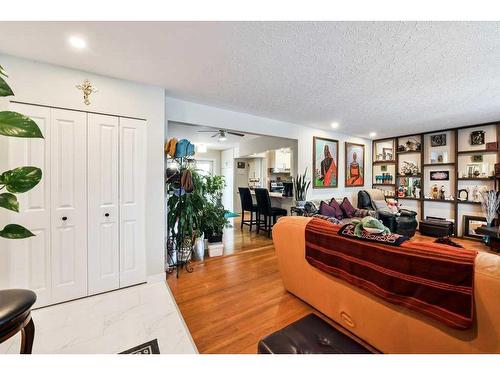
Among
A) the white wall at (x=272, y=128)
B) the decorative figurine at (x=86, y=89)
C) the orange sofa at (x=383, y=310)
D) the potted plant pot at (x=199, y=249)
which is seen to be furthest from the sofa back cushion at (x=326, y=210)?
the decorative figurine at (x=86, y=89)

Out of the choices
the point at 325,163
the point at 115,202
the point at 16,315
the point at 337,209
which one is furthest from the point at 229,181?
the point at 16,315

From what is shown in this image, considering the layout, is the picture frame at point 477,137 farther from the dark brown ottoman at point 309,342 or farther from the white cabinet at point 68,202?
the white cabinet at point 68,202

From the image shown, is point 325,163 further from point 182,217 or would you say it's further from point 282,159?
point 182,217

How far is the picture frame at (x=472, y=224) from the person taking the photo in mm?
4250

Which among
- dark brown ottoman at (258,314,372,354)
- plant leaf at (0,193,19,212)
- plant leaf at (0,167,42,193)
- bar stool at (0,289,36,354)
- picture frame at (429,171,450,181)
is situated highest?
picture frame at (429,171,450,181)

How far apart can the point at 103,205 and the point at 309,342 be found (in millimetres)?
2359

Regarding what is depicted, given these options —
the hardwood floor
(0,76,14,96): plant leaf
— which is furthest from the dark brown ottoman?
(0,76,14,96): plant leaf

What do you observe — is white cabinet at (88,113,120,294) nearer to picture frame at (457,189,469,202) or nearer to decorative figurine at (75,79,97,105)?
decorative figurine at (75,79,97,105)

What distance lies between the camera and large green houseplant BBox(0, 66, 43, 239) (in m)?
1.21

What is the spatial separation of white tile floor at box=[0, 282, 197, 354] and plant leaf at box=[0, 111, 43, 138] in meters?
1.54

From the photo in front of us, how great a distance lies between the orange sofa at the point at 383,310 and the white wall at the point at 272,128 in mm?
2041

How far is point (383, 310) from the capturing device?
1.38 metres

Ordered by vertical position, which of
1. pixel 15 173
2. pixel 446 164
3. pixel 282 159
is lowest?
pixel 15 173

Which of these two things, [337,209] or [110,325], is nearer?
[110,325]
